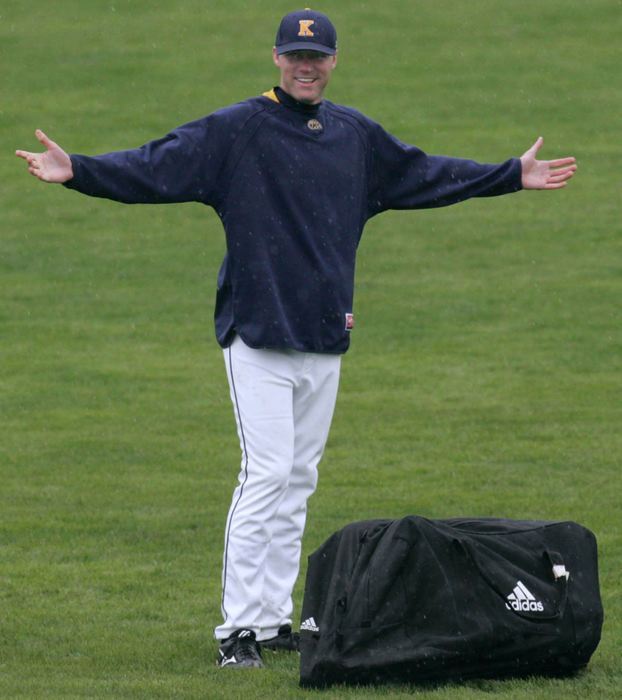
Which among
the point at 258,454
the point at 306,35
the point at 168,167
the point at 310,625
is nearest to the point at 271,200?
the point at 168,167

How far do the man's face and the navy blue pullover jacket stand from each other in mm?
58

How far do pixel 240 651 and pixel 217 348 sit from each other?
881cm

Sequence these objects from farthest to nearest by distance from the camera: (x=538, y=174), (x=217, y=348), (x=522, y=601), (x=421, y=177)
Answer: (x=217, y=348) < (x=538, y=174) < (x=421, y=177) < (x=522, y=601)

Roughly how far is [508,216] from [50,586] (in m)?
13.5

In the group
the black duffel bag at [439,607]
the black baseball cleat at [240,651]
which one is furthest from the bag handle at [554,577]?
the black baseball cleat at [240,651]

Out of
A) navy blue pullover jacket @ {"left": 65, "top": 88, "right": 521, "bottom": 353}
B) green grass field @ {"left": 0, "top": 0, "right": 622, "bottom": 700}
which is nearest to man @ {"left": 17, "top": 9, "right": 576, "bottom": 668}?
navy blue pullover jacket @ {"left": 65, "top": 88, "right": 521, "bottom": 353}

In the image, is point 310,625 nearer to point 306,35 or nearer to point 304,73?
point 304,73

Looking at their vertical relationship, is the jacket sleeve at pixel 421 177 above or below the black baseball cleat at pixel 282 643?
above

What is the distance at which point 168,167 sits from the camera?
524 cm

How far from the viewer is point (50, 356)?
13.7 m

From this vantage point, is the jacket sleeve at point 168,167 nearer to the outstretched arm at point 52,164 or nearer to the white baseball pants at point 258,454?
the outstretched arm at point 52,164

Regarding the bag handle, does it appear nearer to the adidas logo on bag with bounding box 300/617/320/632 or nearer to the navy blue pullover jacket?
the adidas logo on bag with bounding box 300/617/320/632

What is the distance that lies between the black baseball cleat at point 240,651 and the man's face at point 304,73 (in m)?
1.98

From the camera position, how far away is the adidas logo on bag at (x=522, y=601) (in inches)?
196
